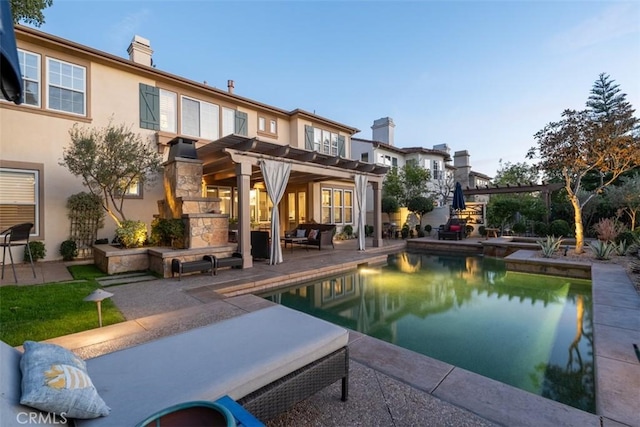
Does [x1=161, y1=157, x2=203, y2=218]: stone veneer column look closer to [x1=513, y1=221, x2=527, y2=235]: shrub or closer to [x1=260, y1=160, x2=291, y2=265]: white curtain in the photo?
[x1=260, y1=160, x2=291, y2=265]: white curtain

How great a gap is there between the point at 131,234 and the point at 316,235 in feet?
18.8

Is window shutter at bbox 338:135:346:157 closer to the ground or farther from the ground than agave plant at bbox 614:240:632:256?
farther from the ground

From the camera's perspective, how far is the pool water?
10.3 ft

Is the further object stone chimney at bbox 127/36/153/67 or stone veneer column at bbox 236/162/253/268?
stone chimney at bbox 127/36/153/67

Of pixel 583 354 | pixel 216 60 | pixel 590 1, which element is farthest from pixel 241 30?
pixel 583 354

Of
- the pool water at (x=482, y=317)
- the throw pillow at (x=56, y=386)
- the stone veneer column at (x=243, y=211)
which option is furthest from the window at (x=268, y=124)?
the throw pillow at (x=56, y=386)

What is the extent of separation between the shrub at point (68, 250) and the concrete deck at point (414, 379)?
4.67 metres

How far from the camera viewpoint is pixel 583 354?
136 inches

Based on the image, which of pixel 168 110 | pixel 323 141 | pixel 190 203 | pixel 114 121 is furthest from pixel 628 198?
pixel 114 121

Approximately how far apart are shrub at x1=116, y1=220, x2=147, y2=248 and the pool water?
13.8 ft

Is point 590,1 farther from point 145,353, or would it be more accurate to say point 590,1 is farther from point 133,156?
point 133,156

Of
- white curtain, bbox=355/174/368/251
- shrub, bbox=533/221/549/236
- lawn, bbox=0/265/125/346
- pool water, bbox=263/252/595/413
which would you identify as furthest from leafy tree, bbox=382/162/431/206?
lawn, bbox=0/265/125/346

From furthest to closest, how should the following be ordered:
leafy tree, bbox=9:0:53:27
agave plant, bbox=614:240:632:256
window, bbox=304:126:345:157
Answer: window, bbox=304:126:345:157
agave plant, bbox=614:240:632:256
leafy tree, bbox=9:0:53:27

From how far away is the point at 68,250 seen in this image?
316 inches
